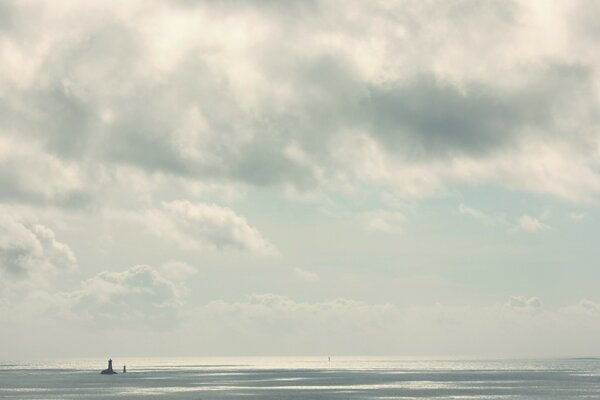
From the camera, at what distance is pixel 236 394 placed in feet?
446

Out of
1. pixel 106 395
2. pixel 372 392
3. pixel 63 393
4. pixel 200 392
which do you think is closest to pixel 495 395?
pixel 372 392

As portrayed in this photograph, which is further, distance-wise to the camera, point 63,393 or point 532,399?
point 63,393

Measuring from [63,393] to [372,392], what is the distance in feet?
186

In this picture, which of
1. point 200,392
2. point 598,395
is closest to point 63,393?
point 200,392

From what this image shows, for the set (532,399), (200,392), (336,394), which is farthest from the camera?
(200,392)

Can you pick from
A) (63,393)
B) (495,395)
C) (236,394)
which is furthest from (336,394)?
(63,393)

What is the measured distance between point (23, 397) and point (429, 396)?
67160 mm

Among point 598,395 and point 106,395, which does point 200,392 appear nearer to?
point 106,395

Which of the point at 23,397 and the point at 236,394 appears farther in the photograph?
the point at 236,394

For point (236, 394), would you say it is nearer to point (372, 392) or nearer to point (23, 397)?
point (372, 392)

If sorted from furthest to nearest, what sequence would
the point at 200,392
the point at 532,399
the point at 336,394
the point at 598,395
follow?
1. the point at 200,392
2. the point at 336,394
3. the point at 598,395
4. the point at 532,399

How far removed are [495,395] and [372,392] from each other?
966 inches

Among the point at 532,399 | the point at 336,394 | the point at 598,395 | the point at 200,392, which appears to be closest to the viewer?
the point at 532,399

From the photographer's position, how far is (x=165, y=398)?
126m
